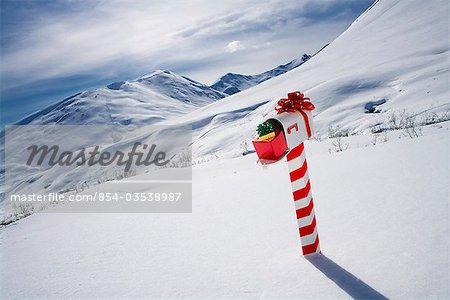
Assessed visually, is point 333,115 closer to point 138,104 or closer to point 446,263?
point 446,263

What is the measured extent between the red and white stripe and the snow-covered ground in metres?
0.13

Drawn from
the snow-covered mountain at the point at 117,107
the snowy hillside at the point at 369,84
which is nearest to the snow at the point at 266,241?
the snowy hillside at the point at 369,84

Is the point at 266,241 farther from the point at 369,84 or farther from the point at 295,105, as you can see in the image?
the point at 369,84

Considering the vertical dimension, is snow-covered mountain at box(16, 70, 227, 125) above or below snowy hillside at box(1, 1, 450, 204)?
above

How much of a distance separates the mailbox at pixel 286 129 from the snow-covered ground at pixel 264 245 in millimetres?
778

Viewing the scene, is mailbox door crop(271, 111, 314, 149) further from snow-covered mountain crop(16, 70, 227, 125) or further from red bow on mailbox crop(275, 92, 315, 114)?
snow-covered mountain crop(16, 70, 227, 125)

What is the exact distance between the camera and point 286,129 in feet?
5.28

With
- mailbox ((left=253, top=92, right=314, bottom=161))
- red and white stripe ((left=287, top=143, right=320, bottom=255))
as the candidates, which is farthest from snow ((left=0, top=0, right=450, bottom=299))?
mailbox ((left=253, top=92, right=314, bottom=161))

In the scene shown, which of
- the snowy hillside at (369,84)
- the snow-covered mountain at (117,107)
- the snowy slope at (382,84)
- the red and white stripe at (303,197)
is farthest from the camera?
the snow-covered mountain at (117,107)

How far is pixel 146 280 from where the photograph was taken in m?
2.05

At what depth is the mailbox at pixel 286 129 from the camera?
1.59 meters

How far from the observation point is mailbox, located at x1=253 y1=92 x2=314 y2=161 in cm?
159

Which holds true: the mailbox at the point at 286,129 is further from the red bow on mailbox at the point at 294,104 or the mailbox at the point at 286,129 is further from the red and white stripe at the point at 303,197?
the red and white stripe at the point at 303,197

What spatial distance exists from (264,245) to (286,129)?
3.53 feet
